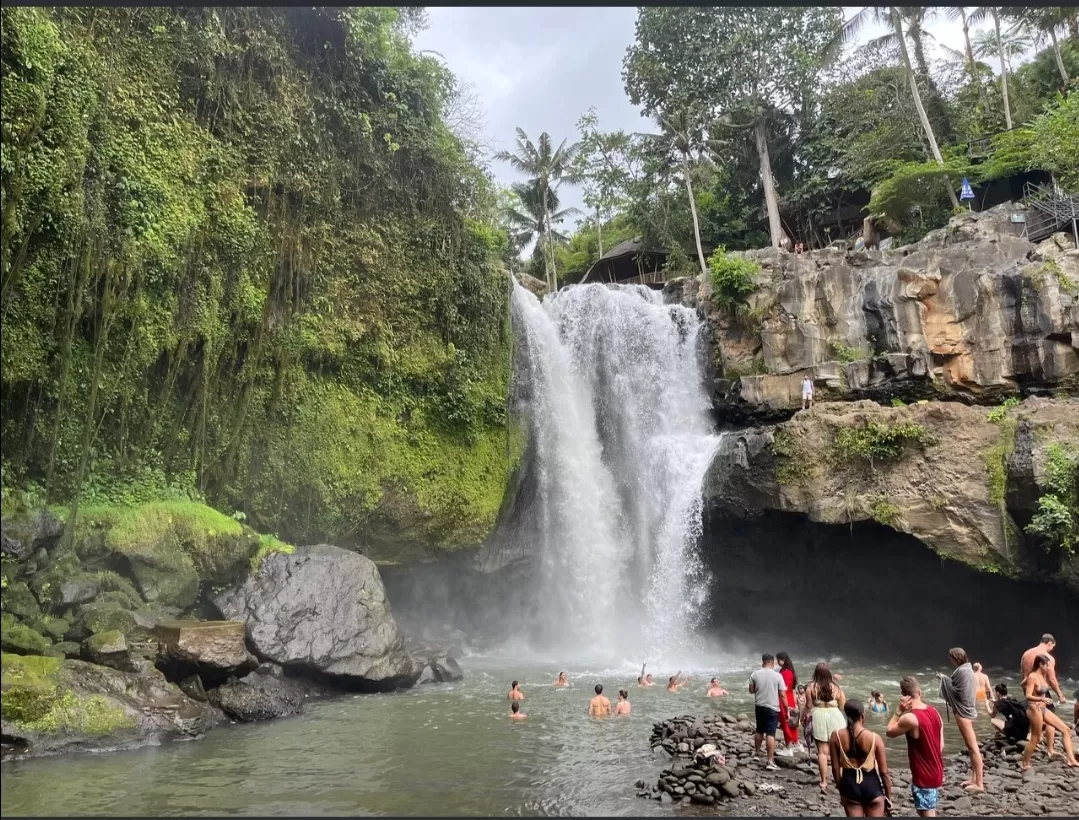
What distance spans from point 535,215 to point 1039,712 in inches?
1506

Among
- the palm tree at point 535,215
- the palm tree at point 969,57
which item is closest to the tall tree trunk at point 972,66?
the palm tree at point 969,57

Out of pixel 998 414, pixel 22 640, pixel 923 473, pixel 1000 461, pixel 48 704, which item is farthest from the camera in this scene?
pixel 923 473

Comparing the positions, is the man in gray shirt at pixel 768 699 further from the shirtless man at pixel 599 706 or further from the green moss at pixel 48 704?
the green moss at pixel 48 704

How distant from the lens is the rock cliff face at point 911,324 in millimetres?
17438

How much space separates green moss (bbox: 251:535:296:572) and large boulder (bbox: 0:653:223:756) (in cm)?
302

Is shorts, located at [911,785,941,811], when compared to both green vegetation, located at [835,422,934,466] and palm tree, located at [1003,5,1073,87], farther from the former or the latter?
palm tree, located at [1003,5,1073,87]

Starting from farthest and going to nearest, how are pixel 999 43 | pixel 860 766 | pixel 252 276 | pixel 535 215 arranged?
pixel 535 215 < pixel 999 43 < pixel 252 276 < pixel 860 766

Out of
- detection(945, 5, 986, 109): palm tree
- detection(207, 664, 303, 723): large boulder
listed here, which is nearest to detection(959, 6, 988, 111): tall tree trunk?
detection(945, 5, 986, 109): palm tree

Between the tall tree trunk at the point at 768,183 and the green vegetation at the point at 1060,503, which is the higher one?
the tall tree trunk at the point at 768,183

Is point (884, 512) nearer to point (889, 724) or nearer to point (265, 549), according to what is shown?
point (889, 724)

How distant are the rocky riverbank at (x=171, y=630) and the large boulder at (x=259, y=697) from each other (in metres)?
0.02

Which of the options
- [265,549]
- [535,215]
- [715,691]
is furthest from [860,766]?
[535,215]

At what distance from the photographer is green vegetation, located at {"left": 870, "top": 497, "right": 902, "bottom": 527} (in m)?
16.1

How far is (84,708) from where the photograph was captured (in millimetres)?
9375
